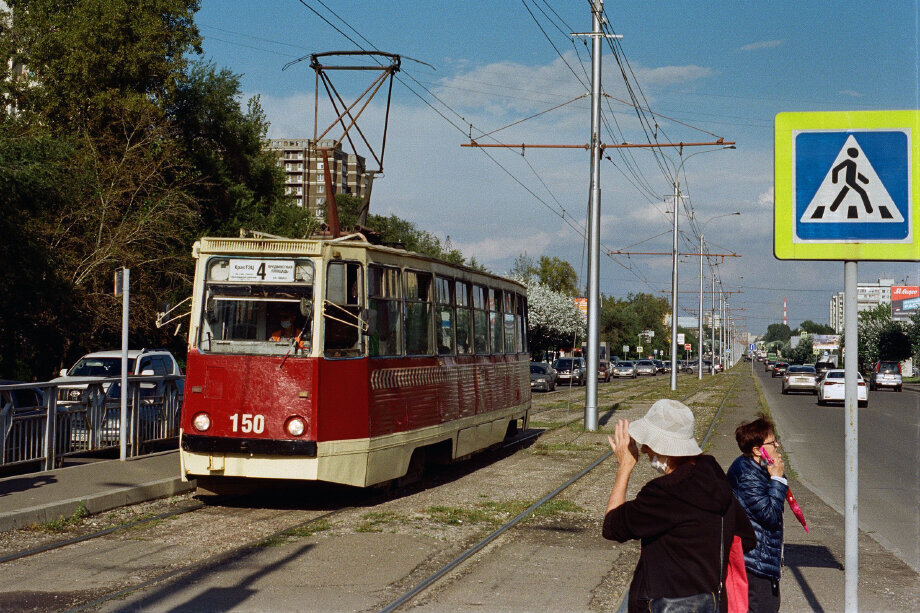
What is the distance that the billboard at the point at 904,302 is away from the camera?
382 feet

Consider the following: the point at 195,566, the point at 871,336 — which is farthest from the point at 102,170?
the point at 871,336

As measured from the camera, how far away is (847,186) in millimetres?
4625

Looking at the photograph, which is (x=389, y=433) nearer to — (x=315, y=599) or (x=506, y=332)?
(x=315, y=599)

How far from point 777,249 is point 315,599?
419 centimetres

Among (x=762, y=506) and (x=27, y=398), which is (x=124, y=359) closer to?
(x=27, y=398)

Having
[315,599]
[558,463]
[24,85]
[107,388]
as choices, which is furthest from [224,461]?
[24,85]

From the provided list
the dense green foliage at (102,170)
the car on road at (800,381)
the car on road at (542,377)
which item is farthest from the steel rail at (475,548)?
the car on road at (800,381)

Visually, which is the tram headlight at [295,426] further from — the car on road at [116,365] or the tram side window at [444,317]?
the car on road at [116,365]

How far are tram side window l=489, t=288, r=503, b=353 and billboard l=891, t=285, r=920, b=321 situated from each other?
93.0 metres

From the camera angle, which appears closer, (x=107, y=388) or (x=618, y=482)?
(x=618, y=482)

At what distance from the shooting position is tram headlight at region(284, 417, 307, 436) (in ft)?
34.8

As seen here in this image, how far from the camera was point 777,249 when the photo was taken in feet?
15.3

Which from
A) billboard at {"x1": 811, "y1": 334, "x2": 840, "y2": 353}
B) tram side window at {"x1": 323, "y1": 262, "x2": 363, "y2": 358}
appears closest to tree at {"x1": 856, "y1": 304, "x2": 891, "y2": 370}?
billboard at {"x1": 811, "y1": 334, "x2": 840, "y2": 353}

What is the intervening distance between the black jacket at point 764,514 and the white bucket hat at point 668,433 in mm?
1293
